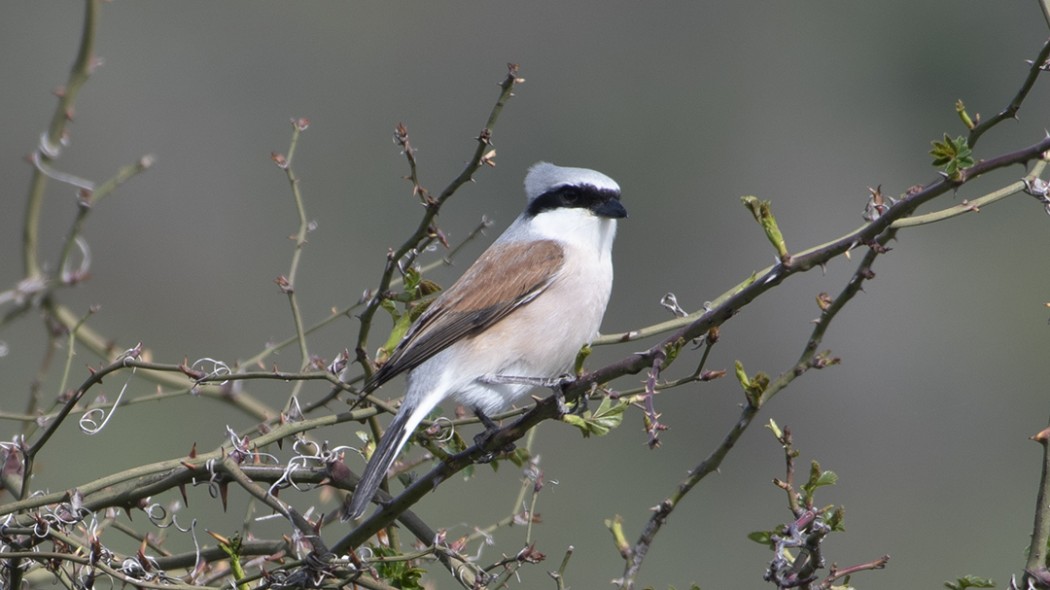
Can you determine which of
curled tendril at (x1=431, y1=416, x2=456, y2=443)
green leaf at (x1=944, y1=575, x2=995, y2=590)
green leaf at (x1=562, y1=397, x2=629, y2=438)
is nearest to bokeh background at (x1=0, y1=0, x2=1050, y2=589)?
curled tendril at (x1=431, y1=416, x2=456, y2=443)

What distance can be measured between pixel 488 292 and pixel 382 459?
2.83 ft

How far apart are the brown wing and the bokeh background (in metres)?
3.40

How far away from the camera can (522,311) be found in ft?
9.74

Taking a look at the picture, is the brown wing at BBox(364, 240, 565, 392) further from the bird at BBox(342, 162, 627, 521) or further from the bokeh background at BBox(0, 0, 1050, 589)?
the bokeh background at BBox(0, 0, 1050, 589)

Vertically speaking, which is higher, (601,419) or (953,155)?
(953,155)

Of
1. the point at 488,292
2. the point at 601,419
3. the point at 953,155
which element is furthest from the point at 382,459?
the point at 953,155

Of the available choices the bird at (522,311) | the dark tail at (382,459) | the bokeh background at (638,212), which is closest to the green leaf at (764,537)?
the dark tail at (382,459)

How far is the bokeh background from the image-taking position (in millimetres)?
7734

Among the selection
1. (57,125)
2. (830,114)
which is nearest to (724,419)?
(830,114)

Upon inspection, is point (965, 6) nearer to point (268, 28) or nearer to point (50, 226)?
point (268, 28)

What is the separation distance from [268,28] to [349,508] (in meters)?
9.75

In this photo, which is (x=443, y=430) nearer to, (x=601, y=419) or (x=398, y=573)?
(x=398, y=573)

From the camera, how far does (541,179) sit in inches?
133

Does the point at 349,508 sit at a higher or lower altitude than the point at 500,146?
lower
